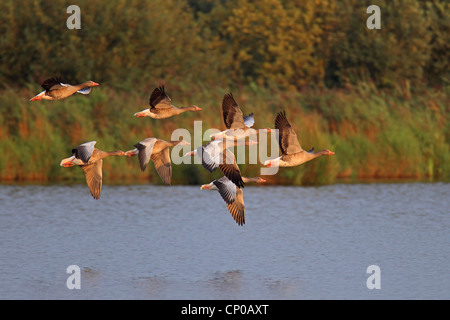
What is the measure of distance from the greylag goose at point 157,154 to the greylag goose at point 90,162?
515 mm

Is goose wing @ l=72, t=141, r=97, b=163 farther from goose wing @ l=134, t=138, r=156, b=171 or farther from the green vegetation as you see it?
the green vegetation

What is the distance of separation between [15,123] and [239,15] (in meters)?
16.9

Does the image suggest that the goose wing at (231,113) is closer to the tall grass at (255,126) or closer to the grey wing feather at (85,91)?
the grey wing feather at (85,91)

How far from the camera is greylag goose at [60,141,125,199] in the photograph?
14328 millimetres

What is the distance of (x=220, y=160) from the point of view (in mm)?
13969

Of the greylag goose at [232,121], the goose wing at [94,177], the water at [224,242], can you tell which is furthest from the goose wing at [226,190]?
the goose wing at [94,177]

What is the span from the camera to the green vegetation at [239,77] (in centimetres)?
2742

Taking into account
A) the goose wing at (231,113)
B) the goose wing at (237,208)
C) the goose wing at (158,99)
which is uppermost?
the goose wing at (158,99)

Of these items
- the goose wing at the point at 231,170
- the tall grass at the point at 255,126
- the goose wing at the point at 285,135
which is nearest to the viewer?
the goose wing at the point at 231,170

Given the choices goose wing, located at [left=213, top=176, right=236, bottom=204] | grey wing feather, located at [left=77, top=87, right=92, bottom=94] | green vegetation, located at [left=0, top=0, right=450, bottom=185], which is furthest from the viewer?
green vegetation, located at [left=0, top=0, right=450, bottom=185]

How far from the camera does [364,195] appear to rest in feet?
84.3

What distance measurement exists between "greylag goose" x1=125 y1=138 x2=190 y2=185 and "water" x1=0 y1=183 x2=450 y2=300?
5.83 feet

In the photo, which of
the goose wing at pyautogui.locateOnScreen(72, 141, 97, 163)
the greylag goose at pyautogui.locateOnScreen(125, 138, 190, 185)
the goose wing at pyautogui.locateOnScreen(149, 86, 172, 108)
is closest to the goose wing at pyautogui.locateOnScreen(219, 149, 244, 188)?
the greylag goose at pyautogui.locateOnScreen(125, 138, 190, 185)
